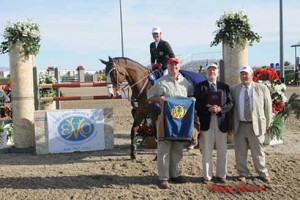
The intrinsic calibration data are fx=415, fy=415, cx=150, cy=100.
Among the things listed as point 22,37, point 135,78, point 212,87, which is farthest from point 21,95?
point 212,87

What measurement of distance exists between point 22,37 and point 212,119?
5.11m

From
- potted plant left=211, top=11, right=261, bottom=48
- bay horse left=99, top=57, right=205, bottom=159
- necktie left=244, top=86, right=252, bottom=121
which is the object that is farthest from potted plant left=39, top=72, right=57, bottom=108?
necktie left=244, top=86, right=252, bottom=121

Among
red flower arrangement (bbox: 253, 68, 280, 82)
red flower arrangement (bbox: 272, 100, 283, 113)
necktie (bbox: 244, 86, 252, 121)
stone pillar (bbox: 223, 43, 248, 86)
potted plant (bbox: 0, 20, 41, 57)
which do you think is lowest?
red flower arrangement (bbox: 272, 100, 283, 113)

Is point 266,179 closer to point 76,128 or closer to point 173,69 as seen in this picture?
point 173,69

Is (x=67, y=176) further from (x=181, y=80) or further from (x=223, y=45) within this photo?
(x=223, y=45)

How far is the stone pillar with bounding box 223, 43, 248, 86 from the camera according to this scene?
9.11 meters

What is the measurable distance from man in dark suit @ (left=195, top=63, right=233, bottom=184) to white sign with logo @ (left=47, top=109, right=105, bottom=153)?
139 inches

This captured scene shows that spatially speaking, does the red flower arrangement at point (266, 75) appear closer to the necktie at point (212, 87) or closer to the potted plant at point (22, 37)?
the necktie at point (212, 87)

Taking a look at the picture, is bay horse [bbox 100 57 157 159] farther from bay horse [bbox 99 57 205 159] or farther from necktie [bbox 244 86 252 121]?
necktie [bbox 244 86 252 121]

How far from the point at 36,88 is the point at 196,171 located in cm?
461

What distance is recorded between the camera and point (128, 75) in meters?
8.02

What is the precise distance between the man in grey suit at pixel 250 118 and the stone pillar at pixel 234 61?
2.70 m

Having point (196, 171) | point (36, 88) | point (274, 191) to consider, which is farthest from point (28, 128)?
point (274, 191)

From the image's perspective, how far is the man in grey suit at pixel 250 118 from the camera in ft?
20.6
